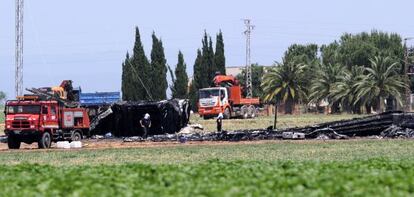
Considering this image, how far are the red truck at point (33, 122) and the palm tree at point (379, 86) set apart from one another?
2171 inches

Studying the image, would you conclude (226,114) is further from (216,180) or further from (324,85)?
(216,180)

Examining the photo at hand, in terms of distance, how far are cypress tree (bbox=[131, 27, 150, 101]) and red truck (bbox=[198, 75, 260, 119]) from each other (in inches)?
622

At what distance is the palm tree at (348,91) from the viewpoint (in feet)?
322

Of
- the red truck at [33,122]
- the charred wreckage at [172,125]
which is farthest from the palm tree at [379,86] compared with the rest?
the red truck at [33,122]

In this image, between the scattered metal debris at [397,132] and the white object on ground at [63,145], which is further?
the white object on ground at [63,145]

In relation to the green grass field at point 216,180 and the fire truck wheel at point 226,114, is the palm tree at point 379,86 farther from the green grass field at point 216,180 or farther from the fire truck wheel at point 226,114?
the green grass field at point 216,180

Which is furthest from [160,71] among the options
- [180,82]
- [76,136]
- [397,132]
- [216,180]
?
[216,180]

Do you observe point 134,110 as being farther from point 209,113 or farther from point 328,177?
point 328,177

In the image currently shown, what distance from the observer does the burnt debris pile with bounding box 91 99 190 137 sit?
56.1 m

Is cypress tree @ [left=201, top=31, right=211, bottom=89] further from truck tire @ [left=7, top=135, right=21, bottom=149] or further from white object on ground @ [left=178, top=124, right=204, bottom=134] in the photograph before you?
truck tire @ [left=7, top=135, right=21, bottom=149]

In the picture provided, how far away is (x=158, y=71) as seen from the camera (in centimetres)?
10231

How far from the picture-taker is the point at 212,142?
44.5 meters

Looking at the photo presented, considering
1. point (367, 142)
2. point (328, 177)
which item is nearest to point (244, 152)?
point (367, 142)

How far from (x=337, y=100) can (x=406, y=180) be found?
291 ft
